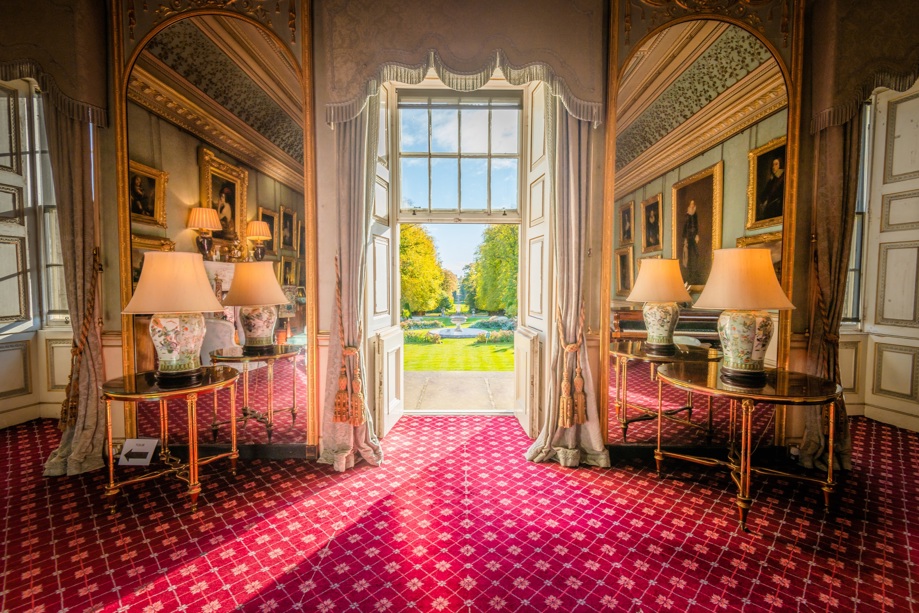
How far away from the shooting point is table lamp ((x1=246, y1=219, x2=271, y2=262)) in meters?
3.18

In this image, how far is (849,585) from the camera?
190cm

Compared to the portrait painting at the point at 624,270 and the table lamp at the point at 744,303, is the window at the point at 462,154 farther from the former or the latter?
the table lamp at the point at 744,303

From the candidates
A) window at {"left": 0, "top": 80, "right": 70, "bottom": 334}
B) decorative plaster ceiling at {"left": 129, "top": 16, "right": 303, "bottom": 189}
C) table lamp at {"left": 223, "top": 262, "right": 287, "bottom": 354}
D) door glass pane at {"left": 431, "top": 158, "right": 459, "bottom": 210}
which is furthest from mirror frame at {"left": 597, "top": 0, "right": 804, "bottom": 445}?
window at {"left": 0, "top": 80, "right": 70, "bottom": 334}

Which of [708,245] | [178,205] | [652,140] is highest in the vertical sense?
[652,140]

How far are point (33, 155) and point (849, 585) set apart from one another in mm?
7096

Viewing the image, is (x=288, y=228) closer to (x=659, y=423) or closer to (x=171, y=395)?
(x=171, y=395)

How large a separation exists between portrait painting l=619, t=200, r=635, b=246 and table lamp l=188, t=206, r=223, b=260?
316 centimetres

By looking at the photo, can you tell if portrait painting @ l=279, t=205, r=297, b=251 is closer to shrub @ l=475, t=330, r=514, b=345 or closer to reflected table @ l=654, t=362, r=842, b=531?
reflected table @ l=654, t=362, r=842, b=531

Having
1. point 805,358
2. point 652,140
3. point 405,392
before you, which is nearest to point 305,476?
point 405,392

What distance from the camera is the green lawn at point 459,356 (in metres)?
7.02

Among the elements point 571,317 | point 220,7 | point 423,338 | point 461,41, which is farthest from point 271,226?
point 423,338

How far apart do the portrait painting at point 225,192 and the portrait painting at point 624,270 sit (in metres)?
2.97

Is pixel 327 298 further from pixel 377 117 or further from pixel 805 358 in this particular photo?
pixel 805 358

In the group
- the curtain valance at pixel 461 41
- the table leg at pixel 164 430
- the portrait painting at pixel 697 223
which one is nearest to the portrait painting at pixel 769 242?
the portrait painting at pixel 697 223
